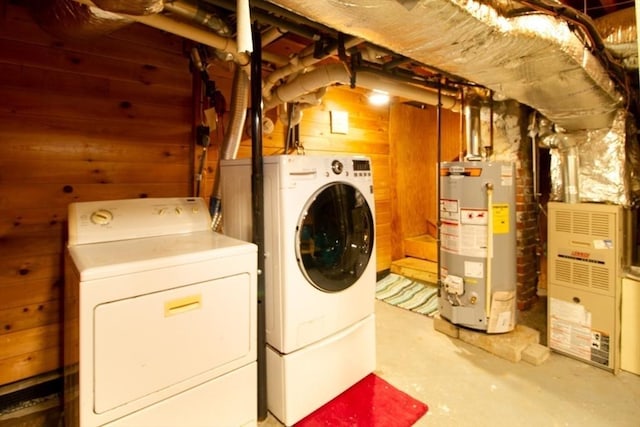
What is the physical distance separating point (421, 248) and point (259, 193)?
303 cm

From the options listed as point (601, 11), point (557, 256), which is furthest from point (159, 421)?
point (601, 11)

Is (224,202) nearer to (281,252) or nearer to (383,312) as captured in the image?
(281,252)

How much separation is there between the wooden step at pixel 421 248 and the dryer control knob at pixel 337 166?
2.59 m

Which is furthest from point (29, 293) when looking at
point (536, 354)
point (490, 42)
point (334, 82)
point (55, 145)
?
point (536, 354)

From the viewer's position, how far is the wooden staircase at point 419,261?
3877mm

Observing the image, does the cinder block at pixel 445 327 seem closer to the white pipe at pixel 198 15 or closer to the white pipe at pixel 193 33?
the white pipe at pixel 193 33

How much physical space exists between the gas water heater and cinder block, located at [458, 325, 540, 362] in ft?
0.17

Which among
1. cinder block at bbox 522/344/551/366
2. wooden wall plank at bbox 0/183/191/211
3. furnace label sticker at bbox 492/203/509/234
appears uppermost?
wooden wall plank at bbox 0/183/191/211

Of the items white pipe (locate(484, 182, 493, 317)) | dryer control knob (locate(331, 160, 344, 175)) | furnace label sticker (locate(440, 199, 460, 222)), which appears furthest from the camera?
furnace label sticker (locate(440, 199, 460, 222))

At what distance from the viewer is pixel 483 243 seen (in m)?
2.40

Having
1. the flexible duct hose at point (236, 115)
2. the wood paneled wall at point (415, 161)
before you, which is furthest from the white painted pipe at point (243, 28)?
the wood paneled wall at point (415, 161)

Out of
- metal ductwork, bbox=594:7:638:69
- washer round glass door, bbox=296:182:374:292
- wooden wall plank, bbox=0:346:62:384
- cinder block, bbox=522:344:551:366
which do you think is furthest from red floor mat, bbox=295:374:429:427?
metal ductwork, bbox=594:7:638:69

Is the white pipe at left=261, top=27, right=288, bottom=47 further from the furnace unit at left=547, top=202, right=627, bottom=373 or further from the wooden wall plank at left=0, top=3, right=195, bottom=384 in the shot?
the furnace unit at left=547, top=202, right=627, bottom=373

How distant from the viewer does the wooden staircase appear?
153 inches
